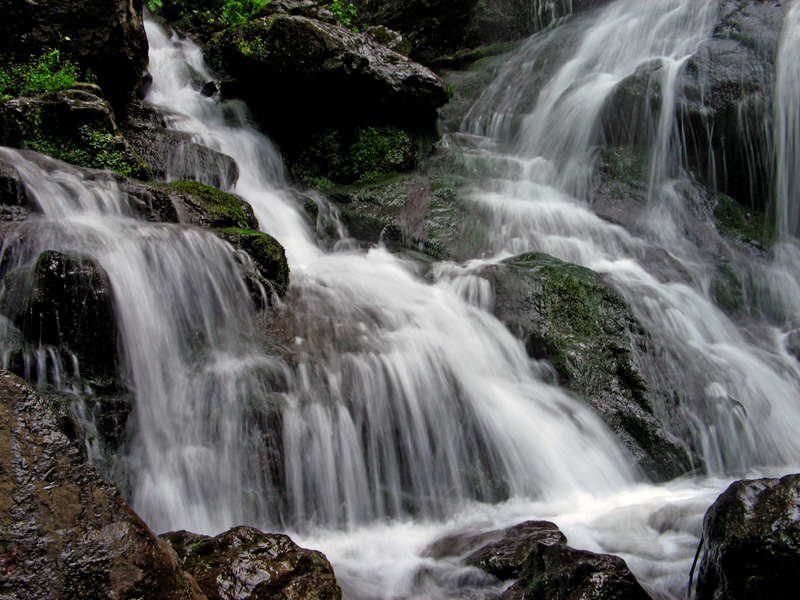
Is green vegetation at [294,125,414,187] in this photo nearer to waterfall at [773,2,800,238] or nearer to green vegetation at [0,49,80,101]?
green vegetation at [0,49,80,101]

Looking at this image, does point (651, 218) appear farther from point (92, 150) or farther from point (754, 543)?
point (92, 150)

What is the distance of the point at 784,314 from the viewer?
8.52 m

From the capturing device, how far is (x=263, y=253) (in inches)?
231

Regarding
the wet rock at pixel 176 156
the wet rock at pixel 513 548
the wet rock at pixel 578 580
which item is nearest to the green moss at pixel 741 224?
the wet rock at pixel 513 548

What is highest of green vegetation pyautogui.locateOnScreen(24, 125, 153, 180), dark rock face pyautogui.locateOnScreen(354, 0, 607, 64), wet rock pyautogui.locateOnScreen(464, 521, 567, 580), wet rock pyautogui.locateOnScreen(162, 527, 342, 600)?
dark rock face pyautogui.locateOnScreen(354, 0, 607, 64)

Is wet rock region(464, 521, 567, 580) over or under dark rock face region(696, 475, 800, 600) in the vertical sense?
under

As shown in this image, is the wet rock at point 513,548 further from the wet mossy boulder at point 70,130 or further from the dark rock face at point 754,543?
the wet mossy boulder at point 70,130

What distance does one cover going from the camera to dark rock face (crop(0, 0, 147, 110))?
7699mm

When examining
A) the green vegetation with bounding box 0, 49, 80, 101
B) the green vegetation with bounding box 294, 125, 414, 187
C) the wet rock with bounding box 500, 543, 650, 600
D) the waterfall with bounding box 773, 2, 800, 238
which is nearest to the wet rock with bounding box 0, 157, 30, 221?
the green vegetation with bounding box 0, 49, 80, 101

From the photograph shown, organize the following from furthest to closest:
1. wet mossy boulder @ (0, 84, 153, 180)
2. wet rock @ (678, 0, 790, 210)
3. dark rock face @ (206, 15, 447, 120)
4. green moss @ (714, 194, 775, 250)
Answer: wet rock @ (678, 0, 790, 210)
green moss @ (714, 194, 775, 250)
dark rock face @ (206, 15, 447, 120)
wet mossy boulder @ (0, 84, 153, 180)

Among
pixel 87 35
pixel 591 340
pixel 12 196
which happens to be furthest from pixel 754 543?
pixel 87 35

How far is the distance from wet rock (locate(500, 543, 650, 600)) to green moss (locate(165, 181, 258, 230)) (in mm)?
5005

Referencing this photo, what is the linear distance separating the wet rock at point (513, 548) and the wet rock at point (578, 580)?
0.31 meters

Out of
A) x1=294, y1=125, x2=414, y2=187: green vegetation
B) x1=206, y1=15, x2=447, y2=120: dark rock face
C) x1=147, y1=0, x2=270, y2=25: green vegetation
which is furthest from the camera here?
x1=147, y1=0, x2=270, y2=25: green vegetation
